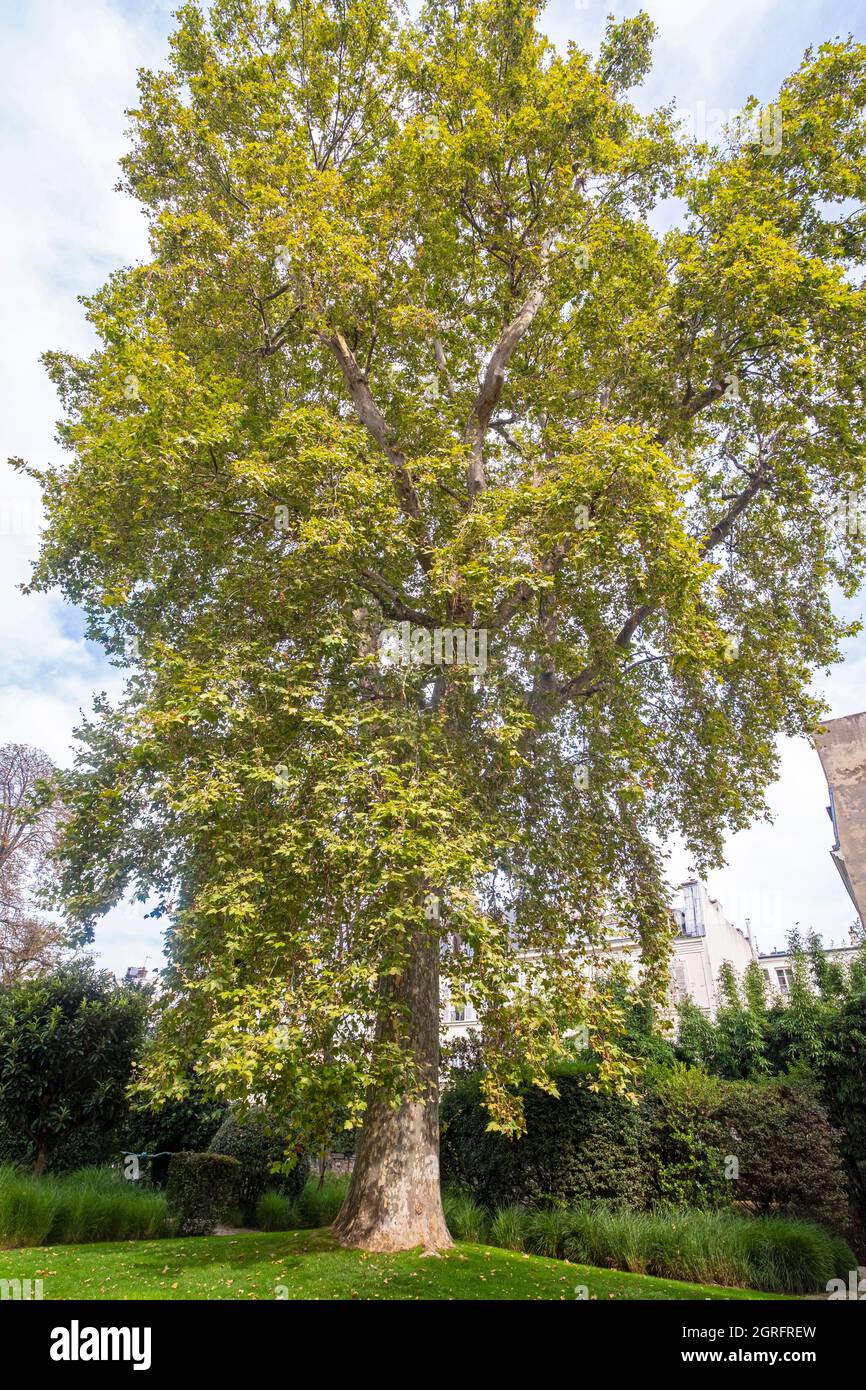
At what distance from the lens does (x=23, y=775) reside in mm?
23922

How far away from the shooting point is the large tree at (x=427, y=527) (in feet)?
26.2

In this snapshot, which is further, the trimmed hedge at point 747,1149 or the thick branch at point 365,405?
the thick branch at point 365,405

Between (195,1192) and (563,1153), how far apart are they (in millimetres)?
5967

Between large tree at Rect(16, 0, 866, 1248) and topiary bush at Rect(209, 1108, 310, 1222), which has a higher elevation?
large tree at Rect(16, 0, 866, 1248)

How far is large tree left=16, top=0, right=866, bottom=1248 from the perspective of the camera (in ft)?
26.2

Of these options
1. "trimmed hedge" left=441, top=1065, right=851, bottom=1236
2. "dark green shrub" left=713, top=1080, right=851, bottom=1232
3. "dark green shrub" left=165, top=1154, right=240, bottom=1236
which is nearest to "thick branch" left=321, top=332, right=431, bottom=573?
"trimmed hedge" left=441, top=1065, right=851, bottom=1236

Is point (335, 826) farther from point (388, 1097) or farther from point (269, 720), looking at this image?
point (388, 1097)

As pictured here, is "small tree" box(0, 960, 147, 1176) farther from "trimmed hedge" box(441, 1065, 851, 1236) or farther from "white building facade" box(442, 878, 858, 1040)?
"white building facade" box(442, 878, 858, 1040)

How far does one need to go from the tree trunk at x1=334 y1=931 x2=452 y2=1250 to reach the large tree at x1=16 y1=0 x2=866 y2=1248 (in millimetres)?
57

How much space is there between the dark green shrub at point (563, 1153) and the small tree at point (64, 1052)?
5.87 metres

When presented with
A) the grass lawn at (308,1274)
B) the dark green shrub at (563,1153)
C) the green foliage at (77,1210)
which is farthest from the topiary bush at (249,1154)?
the grass lawn at (308,1274)

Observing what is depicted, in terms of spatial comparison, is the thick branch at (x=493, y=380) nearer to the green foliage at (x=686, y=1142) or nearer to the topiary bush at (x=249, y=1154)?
the green foliage at (x=686, y=1142)

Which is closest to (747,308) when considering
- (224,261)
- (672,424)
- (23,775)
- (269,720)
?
(672,424)

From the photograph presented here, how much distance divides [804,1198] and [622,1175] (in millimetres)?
2716
